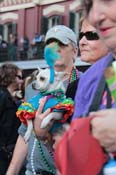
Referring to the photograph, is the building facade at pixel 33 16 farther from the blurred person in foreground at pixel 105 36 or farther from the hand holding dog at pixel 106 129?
the hand holding dog at pixel 106 129

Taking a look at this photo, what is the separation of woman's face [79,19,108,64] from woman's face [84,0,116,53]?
1077 mm

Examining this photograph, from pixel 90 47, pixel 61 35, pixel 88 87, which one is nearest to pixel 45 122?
pixel 88 87

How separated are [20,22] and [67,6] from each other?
301 cm

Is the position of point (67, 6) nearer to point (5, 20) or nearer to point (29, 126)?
point (5, 20)

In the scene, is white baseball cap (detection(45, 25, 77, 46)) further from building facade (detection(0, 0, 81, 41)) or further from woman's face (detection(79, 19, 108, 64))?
building facade (detection(0, 0, 81, 41))

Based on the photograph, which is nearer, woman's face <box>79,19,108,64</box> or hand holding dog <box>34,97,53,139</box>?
hand holding dog <box>34,97,53,139</box>

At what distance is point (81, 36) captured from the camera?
343 centimetres

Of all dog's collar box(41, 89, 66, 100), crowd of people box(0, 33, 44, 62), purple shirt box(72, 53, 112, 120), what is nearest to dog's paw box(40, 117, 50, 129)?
dog's collar box(41, 89, 66, 100)

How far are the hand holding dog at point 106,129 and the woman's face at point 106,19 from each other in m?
0.28

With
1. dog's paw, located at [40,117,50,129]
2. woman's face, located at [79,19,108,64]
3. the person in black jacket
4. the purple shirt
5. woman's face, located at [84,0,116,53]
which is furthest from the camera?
the person in black jacket

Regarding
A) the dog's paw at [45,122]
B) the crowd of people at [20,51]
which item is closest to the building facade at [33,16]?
the crowd of people at [20,51]

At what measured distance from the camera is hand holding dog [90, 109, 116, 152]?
5.86 ft

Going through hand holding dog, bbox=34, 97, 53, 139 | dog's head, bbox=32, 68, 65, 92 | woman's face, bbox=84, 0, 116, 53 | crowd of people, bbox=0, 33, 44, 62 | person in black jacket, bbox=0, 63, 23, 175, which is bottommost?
crowd of people, bbox=0, 33, 44, 62

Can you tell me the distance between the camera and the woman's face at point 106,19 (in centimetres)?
194
